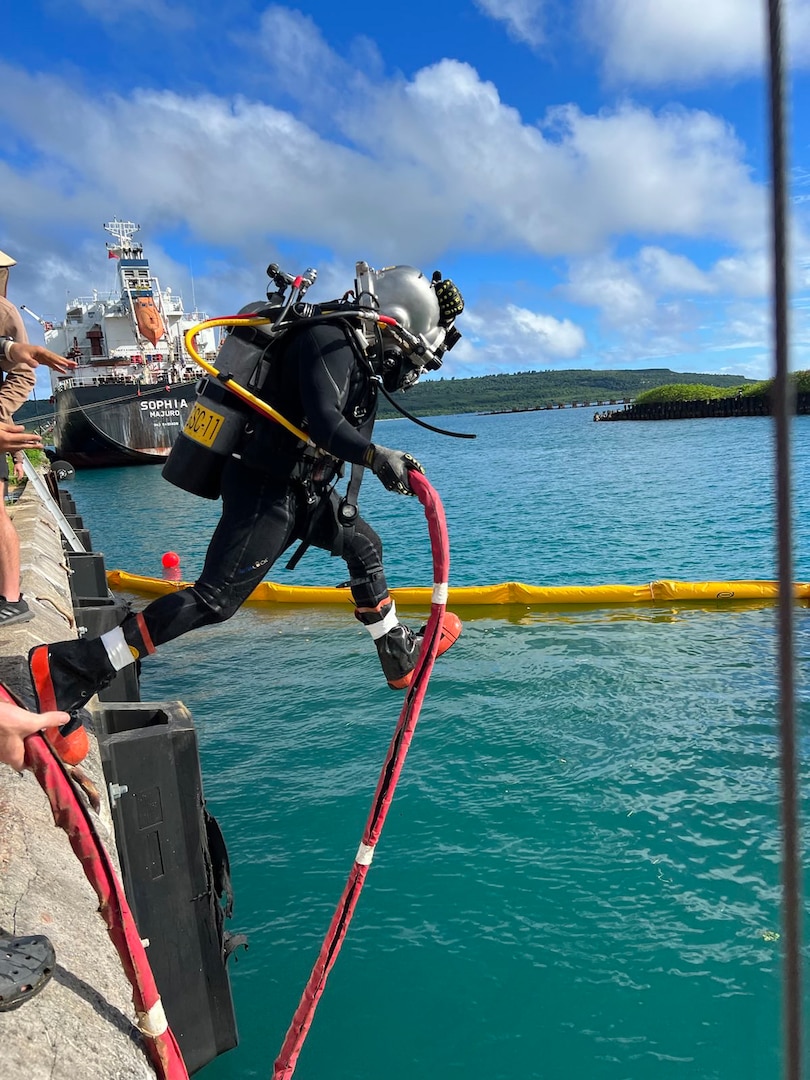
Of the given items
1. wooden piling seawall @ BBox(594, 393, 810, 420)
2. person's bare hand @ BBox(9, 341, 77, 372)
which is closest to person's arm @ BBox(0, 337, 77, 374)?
person's bare hand @ BBox(9, 341, 77, 372)

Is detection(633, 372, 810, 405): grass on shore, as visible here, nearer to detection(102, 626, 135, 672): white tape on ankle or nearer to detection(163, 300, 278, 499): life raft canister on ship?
detection(163, 300, 278, 499): life raft canister on ship

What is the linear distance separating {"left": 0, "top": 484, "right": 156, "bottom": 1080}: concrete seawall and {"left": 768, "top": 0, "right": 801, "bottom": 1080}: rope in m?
1.98

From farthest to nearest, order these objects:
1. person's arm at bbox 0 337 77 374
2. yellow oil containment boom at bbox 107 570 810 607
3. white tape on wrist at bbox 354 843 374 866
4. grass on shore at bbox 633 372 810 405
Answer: grass on shore at bbox 633 372 810 405
yellow oil containment boom at bbox 107 570 810 607
person's arm at bbox 0 337 77 374
white tape on wrist at bbox 354 843 374 866

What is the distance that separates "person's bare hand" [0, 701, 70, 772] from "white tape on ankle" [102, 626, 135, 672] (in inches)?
54.1

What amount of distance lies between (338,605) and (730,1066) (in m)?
10.3

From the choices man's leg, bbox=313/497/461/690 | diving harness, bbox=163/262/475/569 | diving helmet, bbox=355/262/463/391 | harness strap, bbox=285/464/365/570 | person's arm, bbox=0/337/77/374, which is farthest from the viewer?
person's arm, bbox=0/337/77/374

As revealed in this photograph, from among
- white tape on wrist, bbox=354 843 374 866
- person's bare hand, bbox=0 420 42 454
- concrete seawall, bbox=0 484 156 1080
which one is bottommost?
white tape on wrist, bbox=354 843 374 866

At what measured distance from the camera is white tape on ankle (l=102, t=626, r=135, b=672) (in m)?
4.11

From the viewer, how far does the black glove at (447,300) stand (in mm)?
4738

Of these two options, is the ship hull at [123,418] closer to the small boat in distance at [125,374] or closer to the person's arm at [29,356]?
the small boat in distance at [125,374]

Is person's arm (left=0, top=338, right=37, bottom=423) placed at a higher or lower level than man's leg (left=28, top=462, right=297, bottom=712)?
higher

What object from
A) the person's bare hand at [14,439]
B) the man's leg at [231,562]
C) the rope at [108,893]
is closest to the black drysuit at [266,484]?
the man's leg at [231,562]

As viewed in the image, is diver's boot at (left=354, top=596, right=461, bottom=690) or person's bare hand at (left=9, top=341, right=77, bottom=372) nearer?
diver's boot at (left=354, top=596, right=461, bottom=690)

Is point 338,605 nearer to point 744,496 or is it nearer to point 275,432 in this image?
point 275,432
